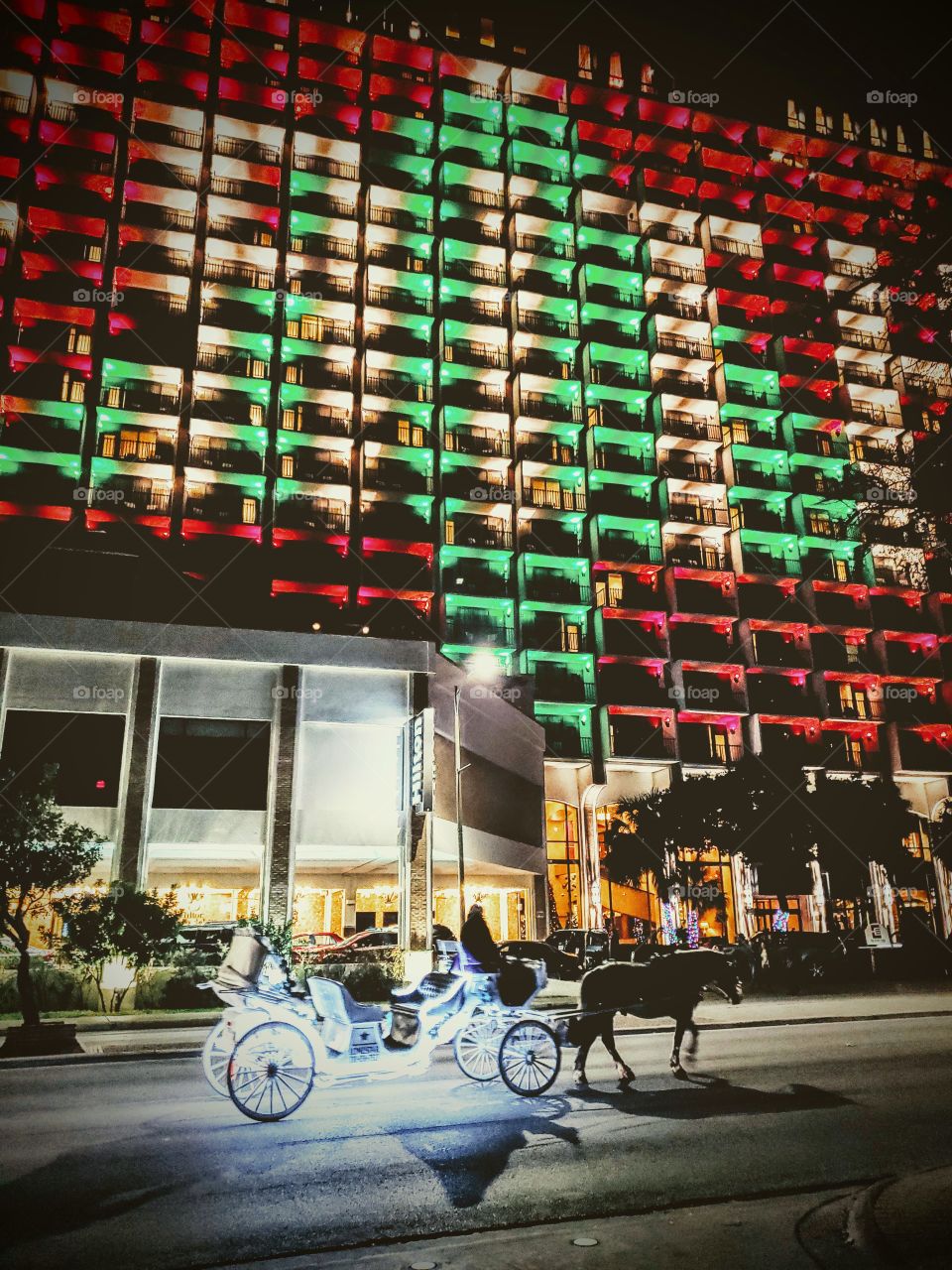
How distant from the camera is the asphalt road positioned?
229 inches

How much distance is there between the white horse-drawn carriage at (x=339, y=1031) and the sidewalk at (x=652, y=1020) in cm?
416

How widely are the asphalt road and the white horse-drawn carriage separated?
1.11 feet

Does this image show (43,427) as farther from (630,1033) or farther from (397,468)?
(630,1033)

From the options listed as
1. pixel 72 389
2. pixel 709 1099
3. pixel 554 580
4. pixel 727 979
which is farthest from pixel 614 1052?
pixel 72 389

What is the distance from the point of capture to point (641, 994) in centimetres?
1073

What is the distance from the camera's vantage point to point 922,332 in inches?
428

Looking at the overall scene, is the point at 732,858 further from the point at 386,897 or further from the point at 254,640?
the point at 254,640

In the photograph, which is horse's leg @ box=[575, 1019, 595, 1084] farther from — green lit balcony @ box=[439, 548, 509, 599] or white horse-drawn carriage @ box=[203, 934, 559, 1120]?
green lit balcony @ box=[439, 548, 509, 599]

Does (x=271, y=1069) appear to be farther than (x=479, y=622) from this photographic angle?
No

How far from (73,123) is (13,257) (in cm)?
1024

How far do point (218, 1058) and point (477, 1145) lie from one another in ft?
13.5

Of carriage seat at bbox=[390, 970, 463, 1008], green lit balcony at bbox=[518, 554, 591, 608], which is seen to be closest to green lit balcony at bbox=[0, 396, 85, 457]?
green lit balcony at bbox=[518, 554, 591, 608]

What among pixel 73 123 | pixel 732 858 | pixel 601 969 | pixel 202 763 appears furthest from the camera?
pixel 73 123

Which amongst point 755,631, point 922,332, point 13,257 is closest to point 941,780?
point 755,631
